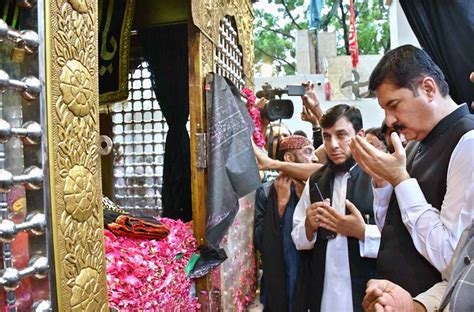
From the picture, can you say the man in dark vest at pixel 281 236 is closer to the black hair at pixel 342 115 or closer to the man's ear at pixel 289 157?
the man's ear at pixel 289 157

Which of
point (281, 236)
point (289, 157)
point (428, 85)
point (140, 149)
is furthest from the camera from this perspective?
point (140, 149)

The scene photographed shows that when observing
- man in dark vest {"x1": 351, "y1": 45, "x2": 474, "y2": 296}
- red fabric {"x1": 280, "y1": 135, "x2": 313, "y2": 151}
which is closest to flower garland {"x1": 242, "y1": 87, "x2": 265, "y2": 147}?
A: red fabric {"x1": 280, "y1": 135, "x2": 313, "y2": 151}

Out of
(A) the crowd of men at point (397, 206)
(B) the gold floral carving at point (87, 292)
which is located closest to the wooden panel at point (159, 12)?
(A) the crowd of men at point (397, 206)

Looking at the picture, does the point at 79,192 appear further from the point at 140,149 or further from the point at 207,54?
the point at 140,149

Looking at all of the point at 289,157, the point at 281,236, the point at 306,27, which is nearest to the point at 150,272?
the point at 281,236

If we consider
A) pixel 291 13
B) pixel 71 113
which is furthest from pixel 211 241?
pixel 291 13

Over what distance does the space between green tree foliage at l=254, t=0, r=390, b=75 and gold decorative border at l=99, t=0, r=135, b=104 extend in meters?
13.5

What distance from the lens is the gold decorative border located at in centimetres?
343

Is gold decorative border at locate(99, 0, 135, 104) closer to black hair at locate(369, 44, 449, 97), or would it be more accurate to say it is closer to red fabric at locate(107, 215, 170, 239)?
red fabric at locate(107, 215, 170, 239)

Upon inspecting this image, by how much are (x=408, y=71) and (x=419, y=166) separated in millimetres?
359

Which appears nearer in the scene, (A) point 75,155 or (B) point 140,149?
(A) point 75,155

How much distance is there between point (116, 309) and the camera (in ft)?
5.98

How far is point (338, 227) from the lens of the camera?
2.59 metres

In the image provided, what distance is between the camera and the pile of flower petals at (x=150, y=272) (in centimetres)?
203
